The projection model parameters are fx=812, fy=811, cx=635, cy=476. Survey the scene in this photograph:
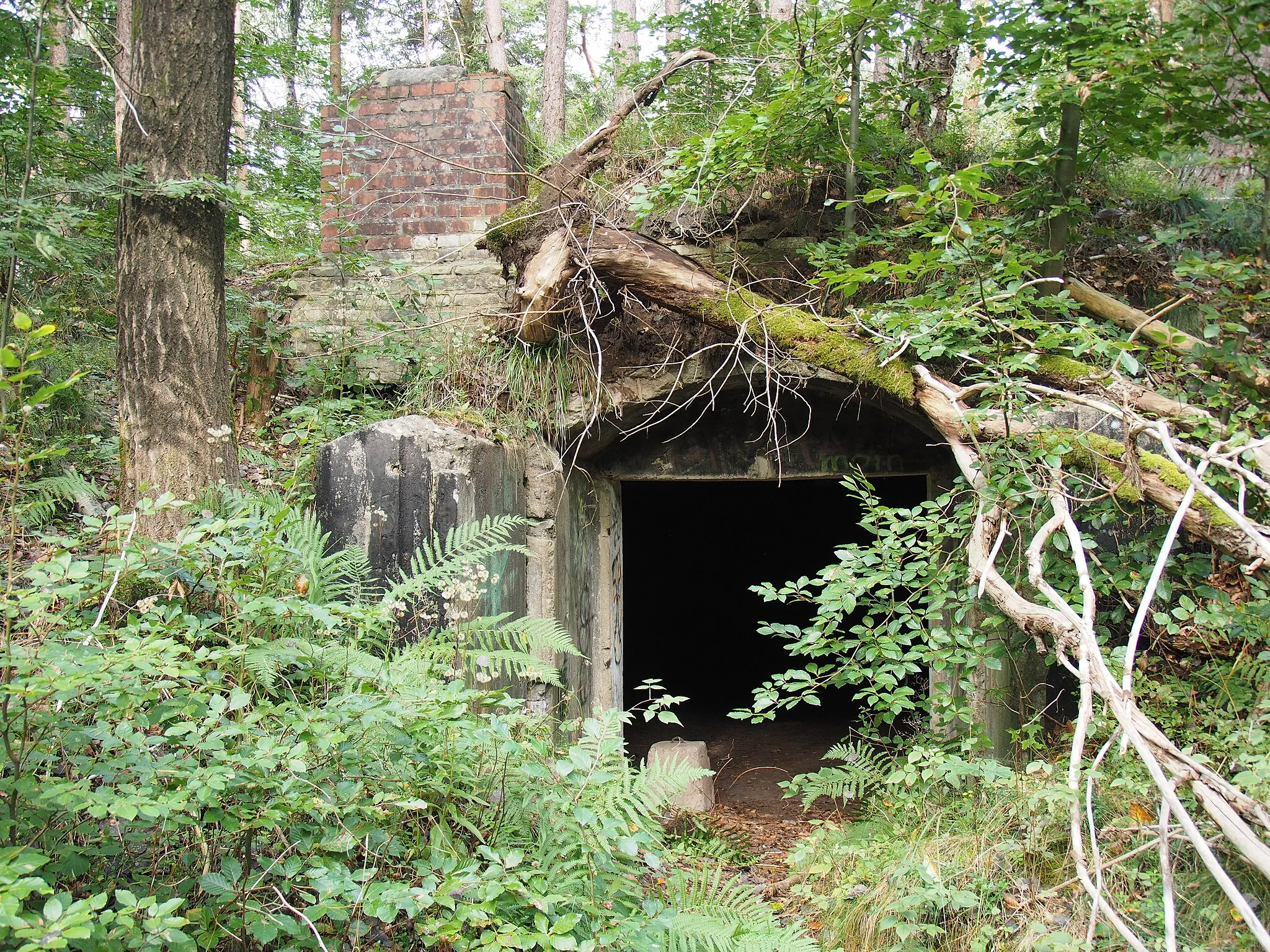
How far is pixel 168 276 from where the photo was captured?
3.77 meters

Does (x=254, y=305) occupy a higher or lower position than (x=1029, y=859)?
higher

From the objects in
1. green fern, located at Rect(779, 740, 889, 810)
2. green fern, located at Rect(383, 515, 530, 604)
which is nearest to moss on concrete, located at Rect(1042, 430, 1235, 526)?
green fern, located at Rect(779, 740, 889, 810)

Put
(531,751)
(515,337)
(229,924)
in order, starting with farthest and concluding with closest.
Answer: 1. (515,337)
2. (531,751)
3. (229,924)

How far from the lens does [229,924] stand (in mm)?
1841

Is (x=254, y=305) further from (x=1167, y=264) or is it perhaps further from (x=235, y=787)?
(x=1167, y=264)

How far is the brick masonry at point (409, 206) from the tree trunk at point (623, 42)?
0.97m

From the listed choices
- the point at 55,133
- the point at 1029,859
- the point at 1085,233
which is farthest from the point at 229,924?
the point at 55,133

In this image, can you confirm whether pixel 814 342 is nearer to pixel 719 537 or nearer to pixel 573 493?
pixel 573 493

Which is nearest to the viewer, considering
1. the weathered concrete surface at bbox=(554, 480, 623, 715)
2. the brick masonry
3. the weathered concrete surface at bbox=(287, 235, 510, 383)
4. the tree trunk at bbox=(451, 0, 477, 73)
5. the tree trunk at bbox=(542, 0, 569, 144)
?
the weathered concrete surface at bbox=(554, 480, 623, 715)

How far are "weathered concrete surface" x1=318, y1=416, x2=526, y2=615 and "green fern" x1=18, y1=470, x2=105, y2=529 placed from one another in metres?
1.05

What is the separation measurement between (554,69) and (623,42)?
4.81 feet

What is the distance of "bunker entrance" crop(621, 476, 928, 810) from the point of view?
30.2 ft

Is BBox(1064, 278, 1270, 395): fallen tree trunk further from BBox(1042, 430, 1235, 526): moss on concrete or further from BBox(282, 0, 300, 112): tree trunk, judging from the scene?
BBox(282, 0, 300, 112): tree trunk

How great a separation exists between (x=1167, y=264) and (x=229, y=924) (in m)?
5.71
